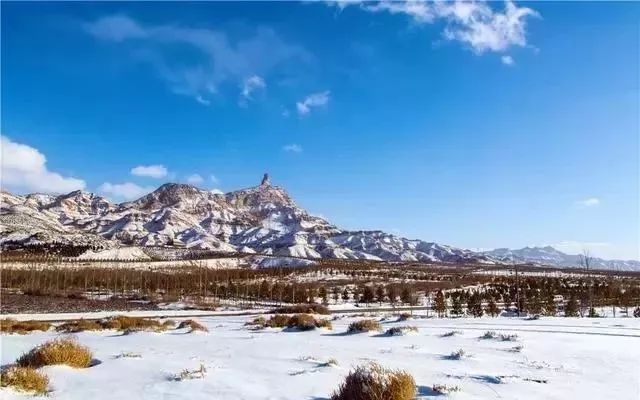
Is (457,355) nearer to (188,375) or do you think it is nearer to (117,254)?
(188,375)

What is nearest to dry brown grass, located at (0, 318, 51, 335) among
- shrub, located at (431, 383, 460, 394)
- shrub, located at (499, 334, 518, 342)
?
shrub, located at (499, 334, 518, 342)

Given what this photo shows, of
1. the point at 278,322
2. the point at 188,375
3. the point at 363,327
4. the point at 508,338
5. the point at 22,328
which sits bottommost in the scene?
the point at 22,328

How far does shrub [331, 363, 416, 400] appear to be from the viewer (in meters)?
7.68

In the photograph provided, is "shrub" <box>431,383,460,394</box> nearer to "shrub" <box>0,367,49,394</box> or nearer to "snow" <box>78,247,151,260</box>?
"shrub" <box>0,367,49,394</box>

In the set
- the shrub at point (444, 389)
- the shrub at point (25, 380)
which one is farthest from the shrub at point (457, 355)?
the shrub at point (25, 380)

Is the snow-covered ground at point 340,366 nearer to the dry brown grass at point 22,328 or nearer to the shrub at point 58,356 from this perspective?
the shrub at point 58,356

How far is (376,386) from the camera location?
7730mm

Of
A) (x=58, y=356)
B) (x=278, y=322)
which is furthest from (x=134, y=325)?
(x=58, y=356)

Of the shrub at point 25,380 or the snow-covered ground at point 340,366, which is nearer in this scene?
the shrub at point 25,380

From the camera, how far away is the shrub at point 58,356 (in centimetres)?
1146

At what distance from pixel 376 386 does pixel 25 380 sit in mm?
6389

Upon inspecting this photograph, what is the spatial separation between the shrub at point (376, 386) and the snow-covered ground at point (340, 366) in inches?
32.8

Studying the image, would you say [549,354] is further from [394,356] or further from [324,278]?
[324,278]

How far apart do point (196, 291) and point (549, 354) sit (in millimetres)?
79590
